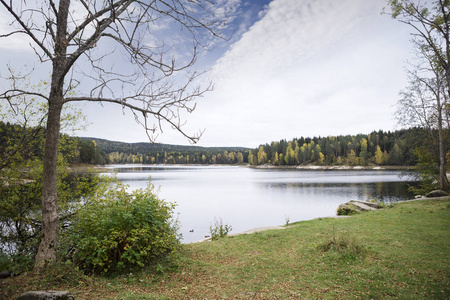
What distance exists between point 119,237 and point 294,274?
4.42 m

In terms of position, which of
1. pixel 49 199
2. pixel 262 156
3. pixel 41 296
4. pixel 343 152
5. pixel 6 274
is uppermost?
pixel 343 152

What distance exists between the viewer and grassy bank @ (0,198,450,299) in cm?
487

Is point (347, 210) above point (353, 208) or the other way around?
the other way around

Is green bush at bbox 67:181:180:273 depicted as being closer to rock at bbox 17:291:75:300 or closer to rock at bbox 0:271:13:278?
rock at bbox 0:271:13:278

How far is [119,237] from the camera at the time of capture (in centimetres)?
591

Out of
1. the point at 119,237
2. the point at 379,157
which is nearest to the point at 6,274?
the point at 119,237

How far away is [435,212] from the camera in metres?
12.6

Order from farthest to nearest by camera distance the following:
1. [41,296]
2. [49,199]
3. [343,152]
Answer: [343,152] → [49,199] → [41,296]

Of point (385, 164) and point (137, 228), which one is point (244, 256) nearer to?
point (137, 228)

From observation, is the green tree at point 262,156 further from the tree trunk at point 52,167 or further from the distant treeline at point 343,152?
the tree trunk at point 52,167

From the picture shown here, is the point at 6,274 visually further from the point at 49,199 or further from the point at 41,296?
the point at 41,296

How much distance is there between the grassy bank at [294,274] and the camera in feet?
16.0

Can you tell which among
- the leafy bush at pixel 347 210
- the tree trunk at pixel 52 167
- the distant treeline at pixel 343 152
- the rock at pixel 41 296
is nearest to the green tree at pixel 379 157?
the distant treeline at pixel 343 152

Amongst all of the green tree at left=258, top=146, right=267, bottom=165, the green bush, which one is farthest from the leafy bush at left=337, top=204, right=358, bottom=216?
the green tree at left=258, top=146, right=267, bottom=165
